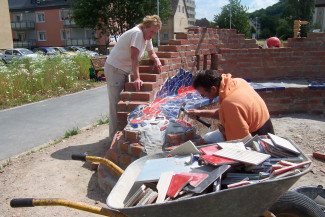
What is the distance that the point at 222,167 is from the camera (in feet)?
5.34

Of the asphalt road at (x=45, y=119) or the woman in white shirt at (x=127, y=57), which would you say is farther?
the asphalt road at (x=45, y=119)

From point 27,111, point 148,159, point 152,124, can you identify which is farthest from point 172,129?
point 27,111

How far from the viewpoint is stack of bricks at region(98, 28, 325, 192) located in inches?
132

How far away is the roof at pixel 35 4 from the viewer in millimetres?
41156

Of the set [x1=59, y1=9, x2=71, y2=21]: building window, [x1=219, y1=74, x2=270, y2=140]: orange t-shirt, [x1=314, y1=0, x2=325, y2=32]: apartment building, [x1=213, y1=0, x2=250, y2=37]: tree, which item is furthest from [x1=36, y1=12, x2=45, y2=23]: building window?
[x1=314, y1=0, x2=325, y2=32]: apartment building

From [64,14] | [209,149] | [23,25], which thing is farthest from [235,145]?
[23,25]

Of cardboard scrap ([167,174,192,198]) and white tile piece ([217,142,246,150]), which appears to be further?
white tile piece ([217,142,246,150])

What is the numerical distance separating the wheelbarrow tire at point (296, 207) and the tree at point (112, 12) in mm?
21966

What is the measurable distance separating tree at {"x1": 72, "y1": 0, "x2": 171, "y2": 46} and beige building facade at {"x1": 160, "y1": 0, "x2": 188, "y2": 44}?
3096 cm

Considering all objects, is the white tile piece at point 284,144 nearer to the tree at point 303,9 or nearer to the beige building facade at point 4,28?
A: the beige building facade at point 4,28

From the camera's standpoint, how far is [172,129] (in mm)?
3010

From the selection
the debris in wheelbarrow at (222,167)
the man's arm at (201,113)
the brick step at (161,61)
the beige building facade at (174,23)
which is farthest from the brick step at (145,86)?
the beige building facade at (174,23)

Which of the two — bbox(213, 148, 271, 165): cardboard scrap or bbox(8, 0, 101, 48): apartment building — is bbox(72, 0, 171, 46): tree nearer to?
bbox(8, 0, 101, 48): apartment building

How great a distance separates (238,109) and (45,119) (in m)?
4.91
